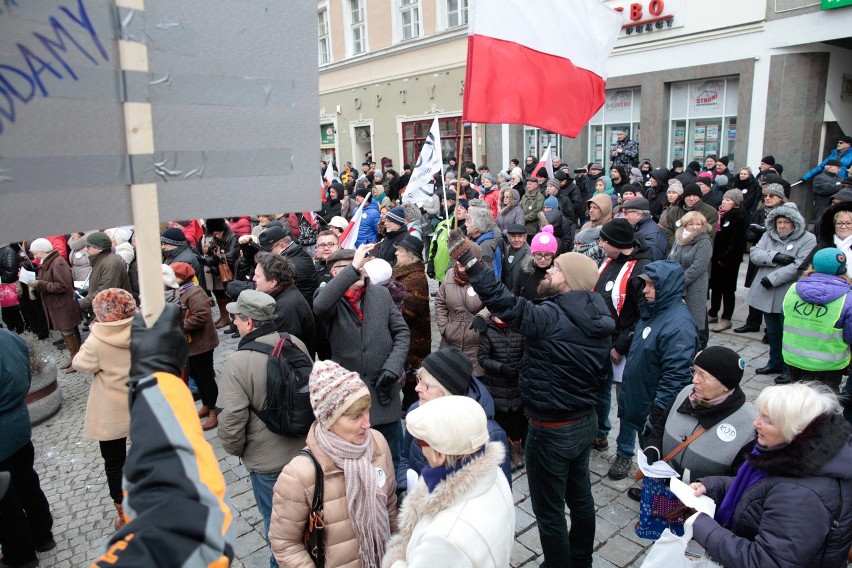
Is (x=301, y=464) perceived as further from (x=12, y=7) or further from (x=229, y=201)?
(x=12, y=7)

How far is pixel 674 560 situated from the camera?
257 centimetres

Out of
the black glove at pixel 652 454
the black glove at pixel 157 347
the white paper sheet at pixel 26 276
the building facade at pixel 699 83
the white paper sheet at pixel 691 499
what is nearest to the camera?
the black glove at pixel 157 347

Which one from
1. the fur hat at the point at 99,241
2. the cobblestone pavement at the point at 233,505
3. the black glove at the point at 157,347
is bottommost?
the cobblestone pavement at the point at 233,505

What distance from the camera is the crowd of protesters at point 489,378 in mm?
2238

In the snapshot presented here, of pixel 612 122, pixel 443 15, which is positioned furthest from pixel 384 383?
pixel 443 15

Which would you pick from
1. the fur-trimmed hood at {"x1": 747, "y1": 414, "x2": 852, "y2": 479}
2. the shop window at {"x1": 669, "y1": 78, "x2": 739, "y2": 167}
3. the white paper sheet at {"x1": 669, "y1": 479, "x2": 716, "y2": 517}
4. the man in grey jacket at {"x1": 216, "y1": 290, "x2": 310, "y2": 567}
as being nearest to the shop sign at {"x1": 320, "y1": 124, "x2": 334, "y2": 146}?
the shop window at {"x1": 669, "y1": 78, "x2": 739, "y2": 167}

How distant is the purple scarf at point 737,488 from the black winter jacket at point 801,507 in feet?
0.26

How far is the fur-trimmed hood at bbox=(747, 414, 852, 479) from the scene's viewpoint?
7.44 feet

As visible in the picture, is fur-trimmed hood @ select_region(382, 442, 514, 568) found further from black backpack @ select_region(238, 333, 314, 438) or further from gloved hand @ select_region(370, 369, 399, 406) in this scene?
gloved hand @ select_region(370, 369, 399, 406)

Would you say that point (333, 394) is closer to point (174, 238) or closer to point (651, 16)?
point (174, 238)

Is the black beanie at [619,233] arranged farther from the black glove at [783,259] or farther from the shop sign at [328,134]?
the shop sign at [328,134]

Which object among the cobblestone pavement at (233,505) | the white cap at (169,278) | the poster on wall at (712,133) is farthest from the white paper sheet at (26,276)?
the poster on wall at (712,133)

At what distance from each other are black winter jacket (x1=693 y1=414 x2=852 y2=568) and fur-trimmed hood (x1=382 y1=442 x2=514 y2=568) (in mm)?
1063

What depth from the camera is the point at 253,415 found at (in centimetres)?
341
